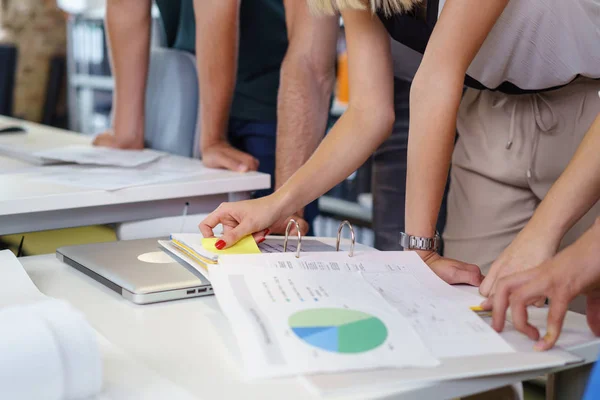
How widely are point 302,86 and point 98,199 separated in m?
0.58

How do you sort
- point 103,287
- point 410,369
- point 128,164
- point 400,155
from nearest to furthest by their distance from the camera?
point 410,369
point 103,287
point 128,164
point 400,155

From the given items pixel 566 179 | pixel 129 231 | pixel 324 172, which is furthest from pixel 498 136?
pixel 129 231

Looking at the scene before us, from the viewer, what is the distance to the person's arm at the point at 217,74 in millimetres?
1771

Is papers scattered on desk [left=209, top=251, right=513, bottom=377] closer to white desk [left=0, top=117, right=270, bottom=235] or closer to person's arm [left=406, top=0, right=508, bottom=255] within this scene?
person's arm [left=406, top=0, right=508, bottom=255]

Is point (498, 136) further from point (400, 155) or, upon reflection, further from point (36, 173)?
point (36, 173)

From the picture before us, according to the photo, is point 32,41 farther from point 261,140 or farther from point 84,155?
point 84,155

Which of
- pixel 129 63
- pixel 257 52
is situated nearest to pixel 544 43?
pixel 257 52

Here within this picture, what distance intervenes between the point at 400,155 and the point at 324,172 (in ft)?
2.23

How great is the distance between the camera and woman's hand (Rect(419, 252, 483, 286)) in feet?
3.35

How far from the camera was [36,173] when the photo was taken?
5.35 ft

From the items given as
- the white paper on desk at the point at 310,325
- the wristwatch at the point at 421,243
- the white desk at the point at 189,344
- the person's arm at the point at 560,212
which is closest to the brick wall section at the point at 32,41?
the white desk at the point at 189,344

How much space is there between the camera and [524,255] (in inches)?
36.0

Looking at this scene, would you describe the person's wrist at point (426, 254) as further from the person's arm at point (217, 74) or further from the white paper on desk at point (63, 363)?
the person's arm at point (217, 74)

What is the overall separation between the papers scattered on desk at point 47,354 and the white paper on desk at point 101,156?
109 cm
